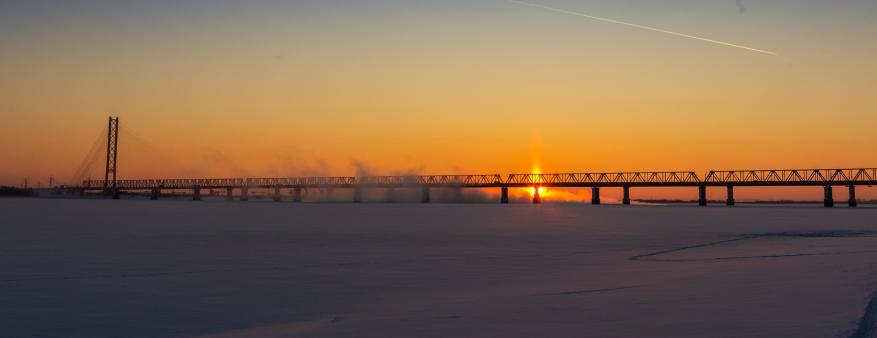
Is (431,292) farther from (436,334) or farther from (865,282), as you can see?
(865,282)

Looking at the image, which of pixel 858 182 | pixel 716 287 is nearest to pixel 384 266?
pixel 716 287

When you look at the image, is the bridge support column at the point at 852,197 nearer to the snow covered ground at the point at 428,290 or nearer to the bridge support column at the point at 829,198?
the bridge support column at the point at 829,198

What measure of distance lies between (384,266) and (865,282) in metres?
10.9

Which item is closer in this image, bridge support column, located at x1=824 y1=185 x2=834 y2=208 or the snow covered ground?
the snow covered ground

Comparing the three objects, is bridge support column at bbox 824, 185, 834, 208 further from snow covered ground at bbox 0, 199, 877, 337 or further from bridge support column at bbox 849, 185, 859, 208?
snow covered ground at bbox 0, 199, 877, 337

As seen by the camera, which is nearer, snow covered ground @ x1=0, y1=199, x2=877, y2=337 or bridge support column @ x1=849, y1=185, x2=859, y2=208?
snow covered ground @ x1=0, y1=199, x2=877, y2=337

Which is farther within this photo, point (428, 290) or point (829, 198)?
point (829, 198)

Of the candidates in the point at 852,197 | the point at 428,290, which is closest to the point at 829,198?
the point at 852,197

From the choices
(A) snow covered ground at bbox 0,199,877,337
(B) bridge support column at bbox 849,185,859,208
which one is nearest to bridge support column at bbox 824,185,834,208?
(B) bridge support column at bbox 849,185,859,208

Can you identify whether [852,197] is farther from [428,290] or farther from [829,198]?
[428,290]

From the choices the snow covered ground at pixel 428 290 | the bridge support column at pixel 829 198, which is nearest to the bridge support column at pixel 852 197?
the bridge support column at pixel 829 198

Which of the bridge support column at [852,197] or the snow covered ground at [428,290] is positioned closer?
the snow covered ground at [428,290]

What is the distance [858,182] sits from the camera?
189m

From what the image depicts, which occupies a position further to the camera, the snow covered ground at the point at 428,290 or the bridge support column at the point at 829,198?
the bridge support column at the point at 829,198
